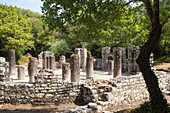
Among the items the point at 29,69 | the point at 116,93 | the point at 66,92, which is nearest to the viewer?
the point at 116,93

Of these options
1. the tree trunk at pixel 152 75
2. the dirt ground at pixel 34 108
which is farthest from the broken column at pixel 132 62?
the tree trunk at pixel 152 75

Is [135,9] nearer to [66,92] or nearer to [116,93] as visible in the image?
[116,93]

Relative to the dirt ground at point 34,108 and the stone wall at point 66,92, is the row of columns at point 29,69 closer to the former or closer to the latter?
the stone wall at point 66,92

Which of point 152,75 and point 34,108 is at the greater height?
point 152,75

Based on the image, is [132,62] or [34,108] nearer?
[34,108]

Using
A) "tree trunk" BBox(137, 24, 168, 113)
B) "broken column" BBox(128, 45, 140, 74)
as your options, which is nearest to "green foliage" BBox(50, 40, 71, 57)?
"broken column" BBox(128, 45, 140, 74)

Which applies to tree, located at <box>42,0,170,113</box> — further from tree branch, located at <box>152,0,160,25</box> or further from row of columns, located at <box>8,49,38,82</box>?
row of columns, located at <box>8,49,38,82</box>

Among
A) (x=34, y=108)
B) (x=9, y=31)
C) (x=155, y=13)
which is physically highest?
(x=9, y=31)

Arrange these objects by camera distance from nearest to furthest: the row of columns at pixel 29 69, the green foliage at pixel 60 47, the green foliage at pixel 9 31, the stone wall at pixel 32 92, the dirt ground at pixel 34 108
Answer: the dirt ground at pixel 34 108 < the stone wall at pixel 32 92 < the row of columns at pixel 29 69 < the green foliage at pixel 9 31 < the green foliage at pixel 60 47

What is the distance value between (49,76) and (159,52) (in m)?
26.3

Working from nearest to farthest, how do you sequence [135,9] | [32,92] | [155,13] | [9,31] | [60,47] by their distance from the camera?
[155,13]
[135,9]
[32,92]
[9,31]
[60,47]

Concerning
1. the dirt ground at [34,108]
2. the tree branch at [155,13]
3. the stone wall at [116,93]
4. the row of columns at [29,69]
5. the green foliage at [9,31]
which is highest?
the green foliage at [9,31]

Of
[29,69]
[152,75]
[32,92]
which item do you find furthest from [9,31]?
[152,75]

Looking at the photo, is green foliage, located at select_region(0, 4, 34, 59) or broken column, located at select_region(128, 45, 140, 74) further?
green foliage, located at select_region(0, 4, 34, 59)
